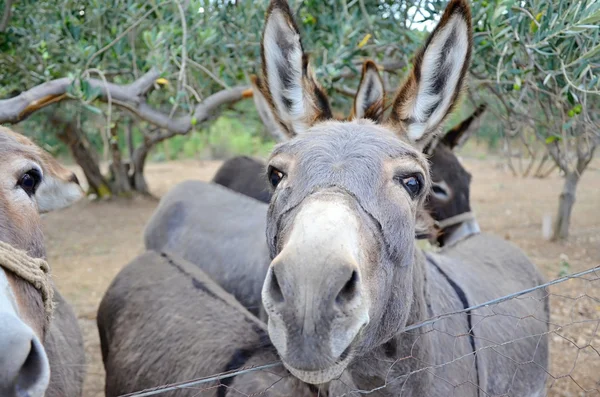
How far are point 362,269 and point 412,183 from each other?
47 centimetres

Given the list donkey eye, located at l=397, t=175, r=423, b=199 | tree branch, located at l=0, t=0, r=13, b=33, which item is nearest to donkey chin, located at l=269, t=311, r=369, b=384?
donkey eye, located at l=397, t=175, r=423, b=199

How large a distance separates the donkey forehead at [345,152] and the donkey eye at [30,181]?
0.98 meters

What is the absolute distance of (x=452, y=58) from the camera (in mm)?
2068

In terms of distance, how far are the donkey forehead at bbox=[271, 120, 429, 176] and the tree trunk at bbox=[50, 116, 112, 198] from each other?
34.6ft

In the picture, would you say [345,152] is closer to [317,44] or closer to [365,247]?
[365,247]

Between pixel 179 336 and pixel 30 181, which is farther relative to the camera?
pixel 179 336

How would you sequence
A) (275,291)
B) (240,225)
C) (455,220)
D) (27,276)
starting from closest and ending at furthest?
(275,291) < (27,276) < (455,220) < (240,225)

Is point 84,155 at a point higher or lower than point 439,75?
lower

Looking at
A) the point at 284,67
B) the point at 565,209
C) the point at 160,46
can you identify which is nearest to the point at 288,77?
the point at 284,67

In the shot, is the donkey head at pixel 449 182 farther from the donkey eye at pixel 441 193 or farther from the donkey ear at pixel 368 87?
the donkey ear at pixel 368 87

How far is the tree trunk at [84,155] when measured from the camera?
37.9 feet

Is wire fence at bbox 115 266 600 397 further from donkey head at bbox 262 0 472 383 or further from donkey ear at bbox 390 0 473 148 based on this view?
donkey ear at bbox 390 0 473 148

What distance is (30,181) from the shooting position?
1.99 metres

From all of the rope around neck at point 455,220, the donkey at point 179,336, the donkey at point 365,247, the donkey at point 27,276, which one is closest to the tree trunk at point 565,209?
the rope around neck at point 455,220
